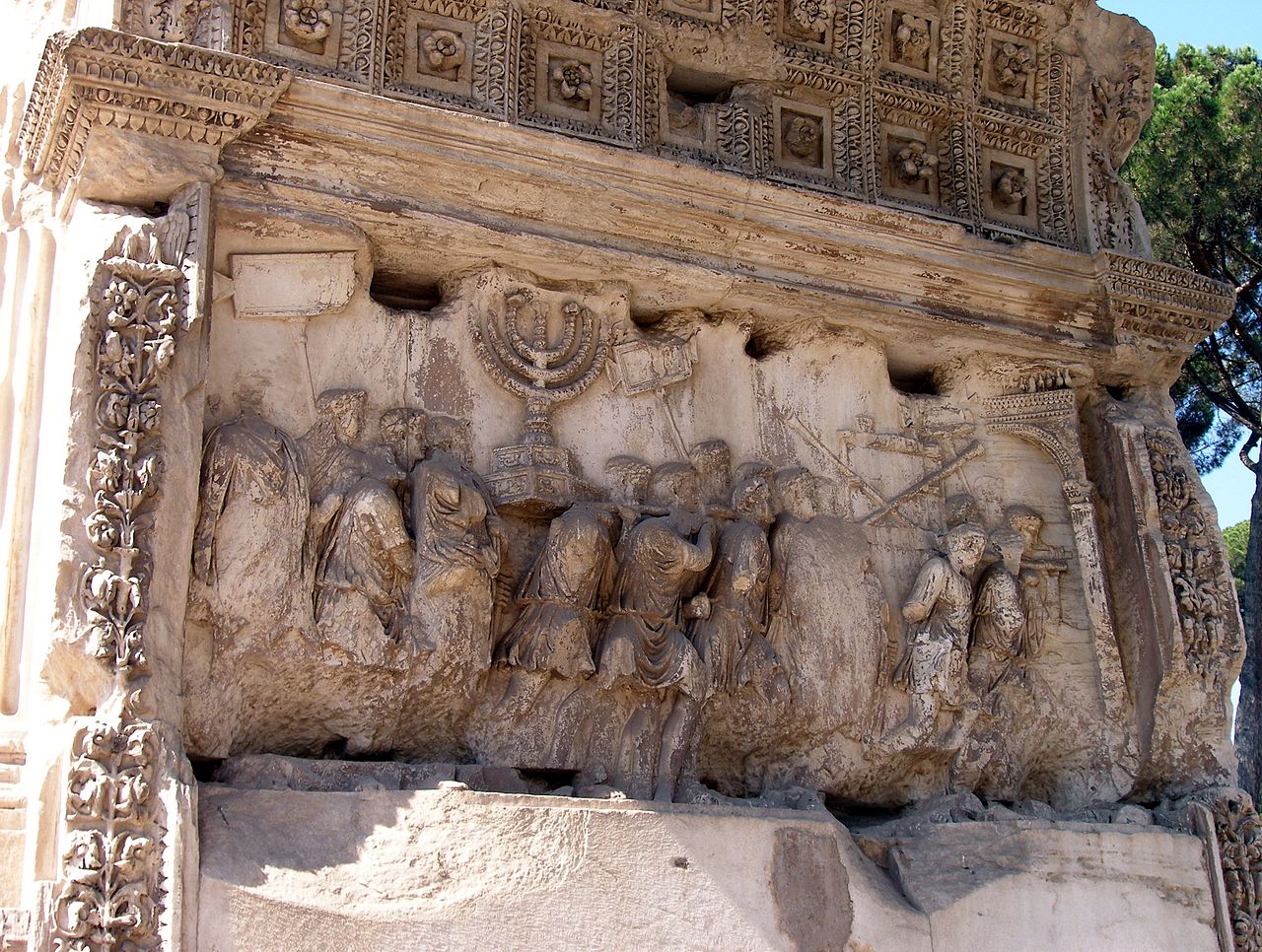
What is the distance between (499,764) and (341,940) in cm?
114

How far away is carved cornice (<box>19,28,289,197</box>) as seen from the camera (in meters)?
6.10

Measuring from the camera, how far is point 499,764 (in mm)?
6395

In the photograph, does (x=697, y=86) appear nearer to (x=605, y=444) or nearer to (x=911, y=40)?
(x=911, y=40)

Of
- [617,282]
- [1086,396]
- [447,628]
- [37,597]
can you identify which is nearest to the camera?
[37,597]

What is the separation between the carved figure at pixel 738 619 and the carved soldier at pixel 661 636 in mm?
108

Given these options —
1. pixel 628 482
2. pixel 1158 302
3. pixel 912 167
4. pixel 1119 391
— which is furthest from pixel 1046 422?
pixel 628 482

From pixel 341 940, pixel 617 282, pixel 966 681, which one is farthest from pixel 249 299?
pixel 966 681

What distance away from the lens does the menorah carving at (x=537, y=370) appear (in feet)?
22.1

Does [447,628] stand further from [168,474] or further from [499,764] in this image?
[168,474]

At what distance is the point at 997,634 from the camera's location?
24.3 feet

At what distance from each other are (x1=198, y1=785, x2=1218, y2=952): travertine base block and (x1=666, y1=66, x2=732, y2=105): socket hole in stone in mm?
3439

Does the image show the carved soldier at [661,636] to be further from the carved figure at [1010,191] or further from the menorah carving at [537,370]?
the carved figure at [1010,191]

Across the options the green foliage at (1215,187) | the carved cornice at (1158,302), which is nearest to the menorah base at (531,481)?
the carved cornice at (1158,302)

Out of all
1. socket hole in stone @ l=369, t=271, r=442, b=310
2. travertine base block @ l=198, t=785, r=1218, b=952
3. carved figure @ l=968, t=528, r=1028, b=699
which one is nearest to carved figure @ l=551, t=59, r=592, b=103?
socket hole in stone @ l=369, t=271, r=442, b=310
